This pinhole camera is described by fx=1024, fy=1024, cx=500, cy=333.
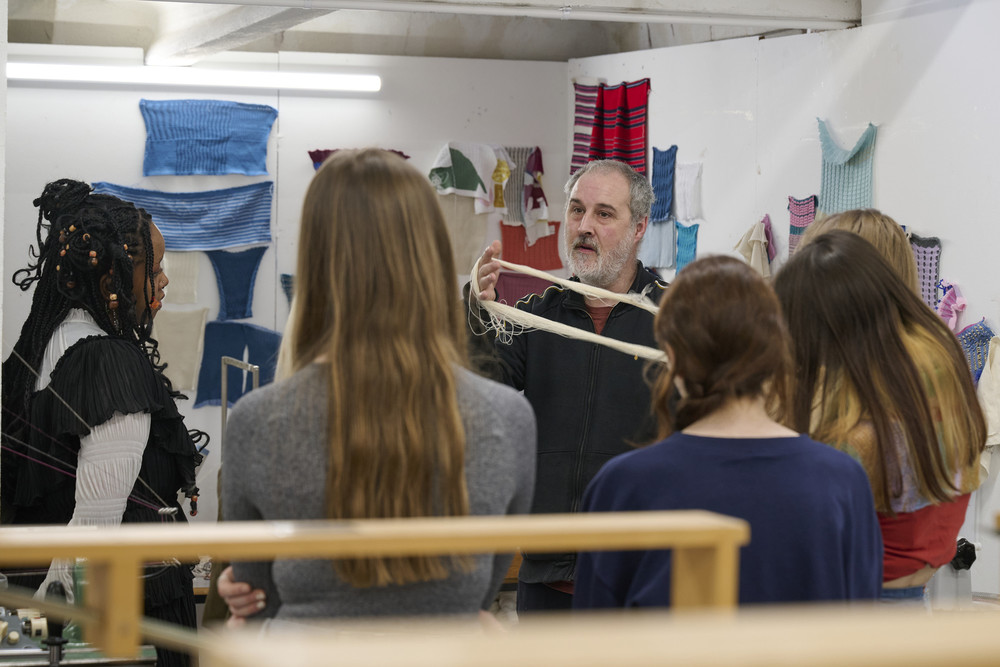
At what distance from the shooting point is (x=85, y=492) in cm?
217

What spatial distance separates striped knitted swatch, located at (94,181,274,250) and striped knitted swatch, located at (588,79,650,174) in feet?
4.98

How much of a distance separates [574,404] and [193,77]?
299 centimetres

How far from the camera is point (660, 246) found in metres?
4.57

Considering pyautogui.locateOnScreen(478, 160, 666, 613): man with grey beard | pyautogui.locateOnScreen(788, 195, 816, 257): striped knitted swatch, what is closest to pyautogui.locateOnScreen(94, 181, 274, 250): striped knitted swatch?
pyautogui.locateOnScreen(788, 195, 816, 257): striped knitted swatch

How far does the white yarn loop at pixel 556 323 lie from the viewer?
2.09 metres

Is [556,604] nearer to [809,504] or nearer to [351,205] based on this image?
[809,504]

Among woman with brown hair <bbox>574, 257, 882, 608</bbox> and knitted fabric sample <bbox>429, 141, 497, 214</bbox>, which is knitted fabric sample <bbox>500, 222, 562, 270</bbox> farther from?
woman with brown hair <bbox>574, 257, 882, 608</bbox>

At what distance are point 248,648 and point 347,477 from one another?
23.8 inches

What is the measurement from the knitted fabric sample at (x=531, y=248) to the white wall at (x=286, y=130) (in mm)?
166

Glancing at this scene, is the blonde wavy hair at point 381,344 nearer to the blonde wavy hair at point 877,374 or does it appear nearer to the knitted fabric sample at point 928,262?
the blonde wavy hair at point 877,374

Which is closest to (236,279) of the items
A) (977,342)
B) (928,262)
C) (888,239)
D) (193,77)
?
(193,77)

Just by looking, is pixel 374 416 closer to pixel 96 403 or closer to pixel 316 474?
pixel 316 474

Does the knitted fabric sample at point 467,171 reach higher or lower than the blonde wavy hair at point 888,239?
higher

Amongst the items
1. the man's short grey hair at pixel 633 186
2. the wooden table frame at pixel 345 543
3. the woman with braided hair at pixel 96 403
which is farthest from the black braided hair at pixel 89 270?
the wooden table frame at pixel 345 543
